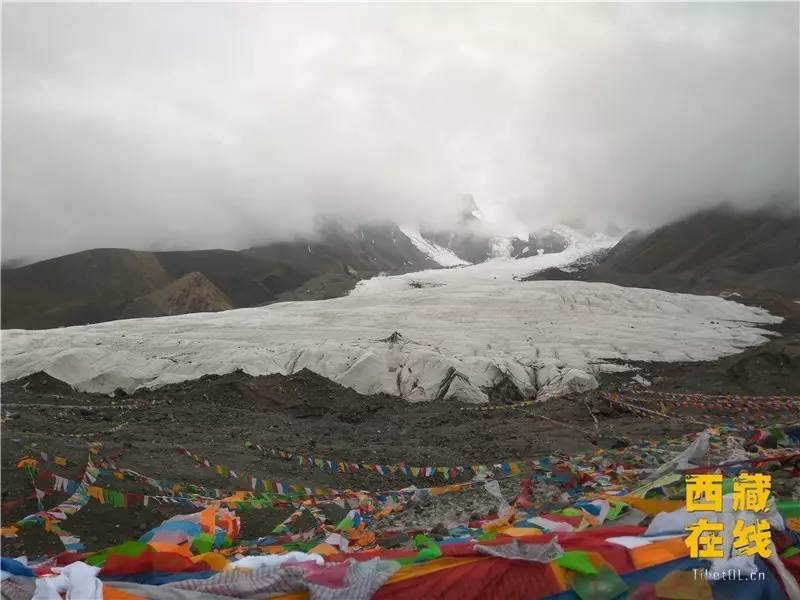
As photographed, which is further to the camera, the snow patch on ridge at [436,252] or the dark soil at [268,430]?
the snow patch on ridge at [436,252]

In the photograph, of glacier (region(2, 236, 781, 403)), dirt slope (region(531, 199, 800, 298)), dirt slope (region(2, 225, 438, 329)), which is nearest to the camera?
glacier (region(2, 236, 781, 403))

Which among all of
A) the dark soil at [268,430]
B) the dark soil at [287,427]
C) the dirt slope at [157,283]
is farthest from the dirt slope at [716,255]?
the dark soil at [268,430]

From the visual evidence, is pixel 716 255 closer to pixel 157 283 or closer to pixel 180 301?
pixel 180 301

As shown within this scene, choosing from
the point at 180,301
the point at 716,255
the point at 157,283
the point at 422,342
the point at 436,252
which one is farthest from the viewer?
the point at 436,252

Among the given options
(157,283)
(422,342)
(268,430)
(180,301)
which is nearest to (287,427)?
(268,430)

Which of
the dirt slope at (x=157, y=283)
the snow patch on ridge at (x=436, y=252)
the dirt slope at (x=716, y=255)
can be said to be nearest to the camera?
the dirt slope at (x=157, y=283)

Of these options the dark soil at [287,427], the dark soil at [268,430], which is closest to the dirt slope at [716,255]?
the dark soil at [287,427]

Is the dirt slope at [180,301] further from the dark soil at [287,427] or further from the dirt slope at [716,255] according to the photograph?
the dirt slope at [716,255]

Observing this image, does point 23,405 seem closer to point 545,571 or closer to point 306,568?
point 306,568

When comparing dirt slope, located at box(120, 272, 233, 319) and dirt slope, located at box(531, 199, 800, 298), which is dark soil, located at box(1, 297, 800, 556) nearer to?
dirt slope, located at box(120, 272, 233, 319)

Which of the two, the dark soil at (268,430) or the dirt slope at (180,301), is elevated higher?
the dirt slope at (180,301)

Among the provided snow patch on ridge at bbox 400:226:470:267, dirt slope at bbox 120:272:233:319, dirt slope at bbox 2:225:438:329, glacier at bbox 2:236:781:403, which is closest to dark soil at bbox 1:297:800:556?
glacier at bbox 2:236:781:403

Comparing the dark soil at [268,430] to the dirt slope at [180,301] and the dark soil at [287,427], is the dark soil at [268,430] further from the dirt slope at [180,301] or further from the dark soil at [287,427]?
the dirt slope at [180,301]

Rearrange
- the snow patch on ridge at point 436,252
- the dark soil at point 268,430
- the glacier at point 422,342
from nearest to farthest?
the dark soil at point 268,430 → the glacier at point 422,342 → the snow patch on ridge at point 436,252
